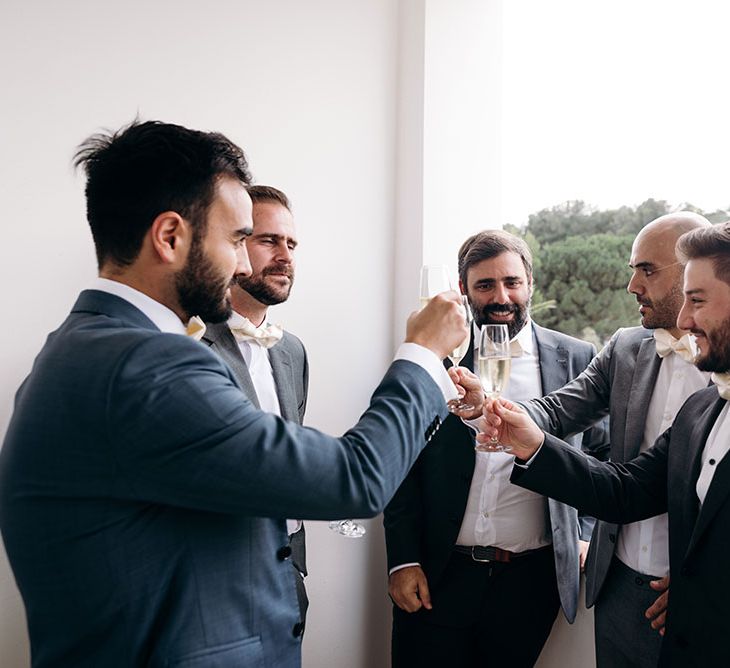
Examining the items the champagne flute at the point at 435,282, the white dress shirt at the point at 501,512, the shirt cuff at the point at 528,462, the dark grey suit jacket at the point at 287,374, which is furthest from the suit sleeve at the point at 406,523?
the champagne flute at the point at 435,282

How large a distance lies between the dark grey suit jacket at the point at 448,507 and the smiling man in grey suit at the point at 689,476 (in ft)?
1.27

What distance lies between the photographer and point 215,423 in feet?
3.23

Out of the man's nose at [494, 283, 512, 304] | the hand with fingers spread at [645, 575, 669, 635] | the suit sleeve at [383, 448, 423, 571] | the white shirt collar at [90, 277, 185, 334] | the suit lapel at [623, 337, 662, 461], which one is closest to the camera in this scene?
the white shirt collar at [90, 277, 185, 334]

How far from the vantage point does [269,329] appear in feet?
7.53

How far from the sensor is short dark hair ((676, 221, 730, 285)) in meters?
1.63

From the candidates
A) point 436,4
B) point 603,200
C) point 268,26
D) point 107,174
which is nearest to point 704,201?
point 603,200

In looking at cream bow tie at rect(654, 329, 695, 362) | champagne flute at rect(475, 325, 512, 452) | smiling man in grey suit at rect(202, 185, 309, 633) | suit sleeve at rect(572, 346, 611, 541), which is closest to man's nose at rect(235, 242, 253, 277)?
champagne flute at rect(475, 325, 512, 452)

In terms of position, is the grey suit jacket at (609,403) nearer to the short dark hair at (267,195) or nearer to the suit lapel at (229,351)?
the suit lapel at (229,351)

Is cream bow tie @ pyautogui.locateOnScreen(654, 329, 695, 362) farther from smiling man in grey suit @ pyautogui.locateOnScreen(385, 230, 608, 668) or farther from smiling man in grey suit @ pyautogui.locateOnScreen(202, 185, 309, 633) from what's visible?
smiling man in grey suit @ pyautogui.locateOnScreen(202, 185, 309, 633)

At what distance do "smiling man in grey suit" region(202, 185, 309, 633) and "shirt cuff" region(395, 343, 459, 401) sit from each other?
1028mm

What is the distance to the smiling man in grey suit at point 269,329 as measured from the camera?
7.32 feet

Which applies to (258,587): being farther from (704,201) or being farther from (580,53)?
(580,53)

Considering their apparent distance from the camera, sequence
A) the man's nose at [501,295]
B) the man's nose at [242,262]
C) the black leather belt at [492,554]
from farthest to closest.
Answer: the man's nose at [501,295] → the black leather belt at [492,554] → the man's nose at [242,262]

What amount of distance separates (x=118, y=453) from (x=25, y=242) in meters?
1.30
